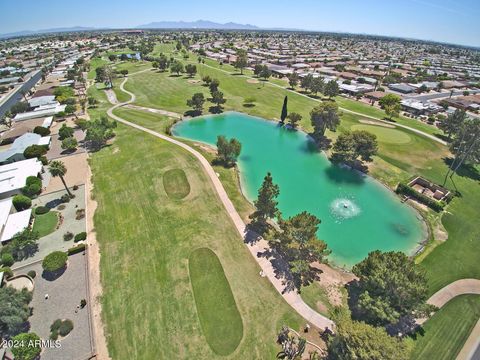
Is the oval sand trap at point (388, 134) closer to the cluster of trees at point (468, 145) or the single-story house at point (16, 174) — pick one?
the cluster of trees at point (468, 145)

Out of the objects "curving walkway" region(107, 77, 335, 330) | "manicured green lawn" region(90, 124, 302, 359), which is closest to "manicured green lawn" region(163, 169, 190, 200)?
"manicured green lawn" region(90, 124, 302, 359)

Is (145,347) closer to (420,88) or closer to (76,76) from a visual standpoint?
(76,76)

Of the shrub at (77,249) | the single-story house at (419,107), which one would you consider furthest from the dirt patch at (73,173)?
the single-story house at (419,107)

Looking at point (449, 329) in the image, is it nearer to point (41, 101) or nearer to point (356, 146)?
point (356, 146)

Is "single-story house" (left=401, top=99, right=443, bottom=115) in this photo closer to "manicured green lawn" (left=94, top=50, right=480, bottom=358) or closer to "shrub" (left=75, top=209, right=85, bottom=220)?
"manicured green lawn" (left=94, top=50, right=480, bottom=358)

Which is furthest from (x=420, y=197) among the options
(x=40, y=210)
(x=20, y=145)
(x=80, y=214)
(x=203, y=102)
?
(x=20, y=145)
